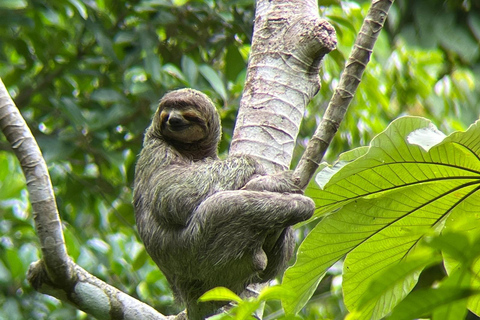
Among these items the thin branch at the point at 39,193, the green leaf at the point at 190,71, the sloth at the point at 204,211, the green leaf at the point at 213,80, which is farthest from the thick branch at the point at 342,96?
the green leaf at the point at 190,71

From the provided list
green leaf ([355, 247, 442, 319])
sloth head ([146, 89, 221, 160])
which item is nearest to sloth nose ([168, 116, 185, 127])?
sloth head ([146, 89, 221, 160])

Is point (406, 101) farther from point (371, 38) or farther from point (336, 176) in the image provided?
point (336, 176)

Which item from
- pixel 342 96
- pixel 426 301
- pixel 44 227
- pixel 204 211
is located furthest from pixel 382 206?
pixel 44 227

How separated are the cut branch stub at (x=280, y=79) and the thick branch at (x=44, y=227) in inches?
44.0

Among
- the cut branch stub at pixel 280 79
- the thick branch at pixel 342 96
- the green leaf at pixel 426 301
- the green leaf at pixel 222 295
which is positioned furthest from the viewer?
the cut branch stub at pixel 280 79

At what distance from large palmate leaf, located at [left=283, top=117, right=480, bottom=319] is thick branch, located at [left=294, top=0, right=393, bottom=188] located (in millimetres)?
208

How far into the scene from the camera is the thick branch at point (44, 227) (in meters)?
3.09

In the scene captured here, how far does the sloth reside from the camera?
124 inches

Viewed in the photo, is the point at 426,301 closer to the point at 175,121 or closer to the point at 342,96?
the point at 342,96

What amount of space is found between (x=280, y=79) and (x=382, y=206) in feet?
3.85

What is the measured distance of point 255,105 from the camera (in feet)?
11.5

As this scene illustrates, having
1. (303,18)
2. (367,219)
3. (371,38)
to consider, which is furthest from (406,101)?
(367,219)

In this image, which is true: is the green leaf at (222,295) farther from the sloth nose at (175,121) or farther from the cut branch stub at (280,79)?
the sloth nose at (175,121)

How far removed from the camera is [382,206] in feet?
8.87
